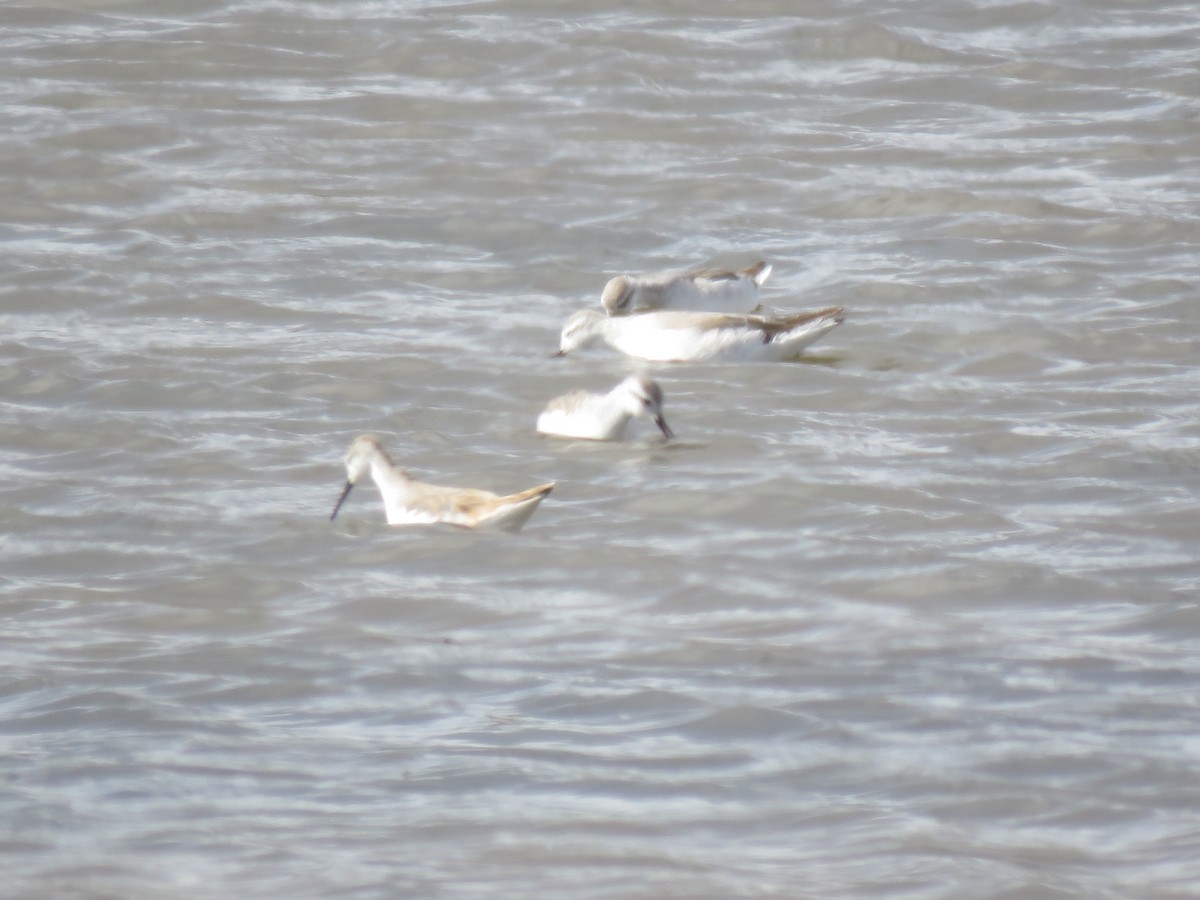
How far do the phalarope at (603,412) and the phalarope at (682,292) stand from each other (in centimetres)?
198

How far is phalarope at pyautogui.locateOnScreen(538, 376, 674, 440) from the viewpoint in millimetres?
9945

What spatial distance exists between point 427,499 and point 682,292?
397 centimetres

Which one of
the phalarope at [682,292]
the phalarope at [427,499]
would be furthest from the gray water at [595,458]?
the phalarope at [682,292]

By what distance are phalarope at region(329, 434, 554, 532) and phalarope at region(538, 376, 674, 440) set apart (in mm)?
886

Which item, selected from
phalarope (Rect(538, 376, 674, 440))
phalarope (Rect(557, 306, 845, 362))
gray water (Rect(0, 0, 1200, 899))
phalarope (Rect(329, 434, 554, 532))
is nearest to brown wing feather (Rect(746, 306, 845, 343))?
phalarope (Rect(557, 306, 845, 362))

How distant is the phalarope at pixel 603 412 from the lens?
995 cm

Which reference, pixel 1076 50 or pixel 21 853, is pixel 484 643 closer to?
pixel 21 853

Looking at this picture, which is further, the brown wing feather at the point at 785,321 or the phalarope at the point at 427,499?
the brown wing feather at the point at 785,321

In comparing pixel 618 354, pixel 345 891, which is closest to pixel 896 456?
pixel 618 354

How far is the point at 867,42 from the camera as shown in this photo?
1650 centimetres

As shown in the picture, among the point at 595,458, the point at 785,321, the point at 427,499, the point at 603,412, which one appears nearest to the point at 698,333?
the point at 785,321

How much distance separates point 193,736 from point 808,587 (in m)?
2.42

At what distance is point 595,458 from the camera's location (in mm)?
9719

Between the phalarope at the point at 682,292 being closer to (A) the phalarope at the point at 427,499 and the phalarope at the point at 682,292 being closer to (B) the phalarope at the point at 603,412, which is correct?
(B) the phalarope at the point at 603,412
